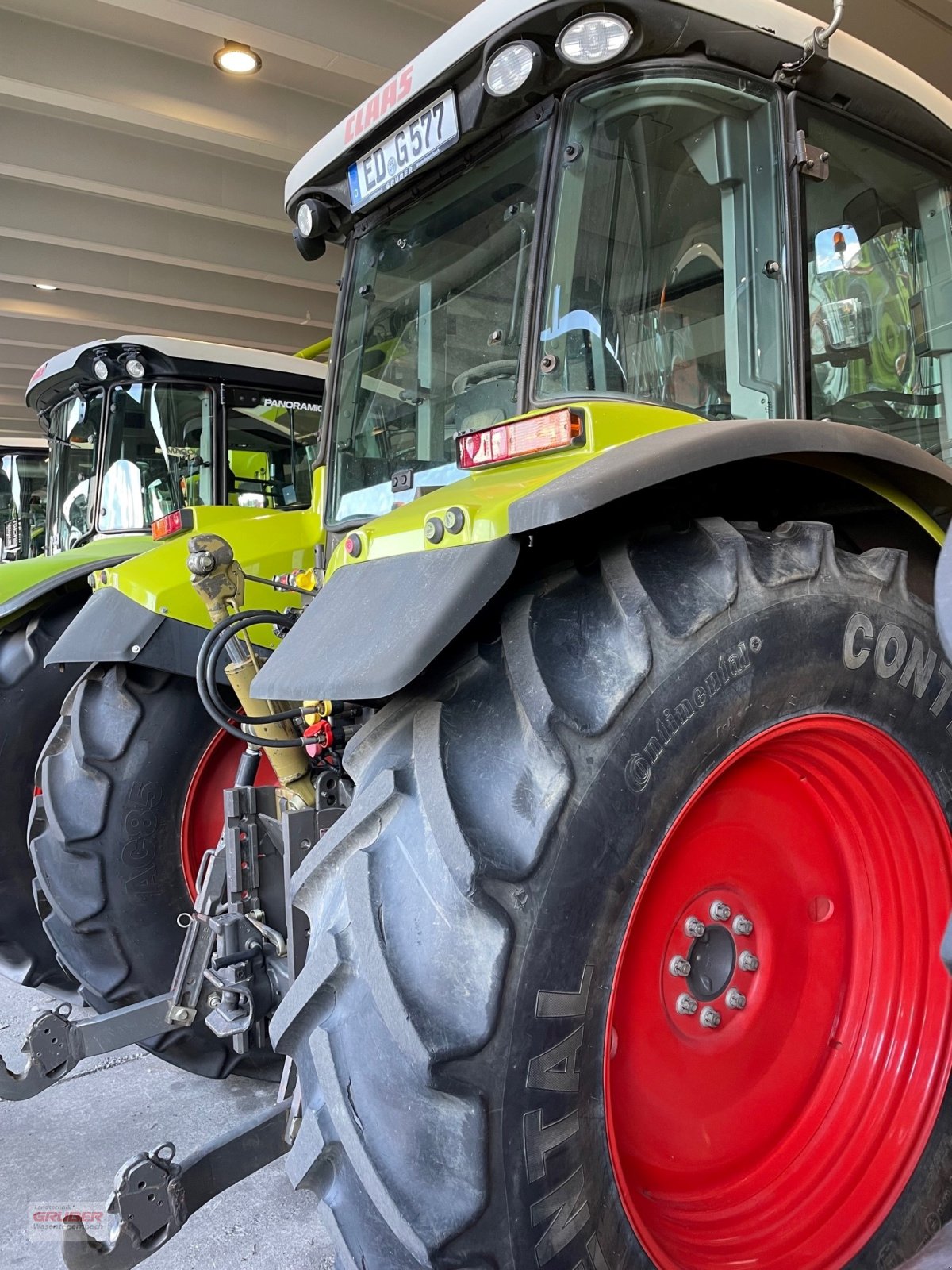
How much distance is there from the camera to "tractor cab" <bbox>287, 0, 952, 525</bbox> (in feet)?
5.80

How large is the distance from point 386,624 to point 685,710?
17.3 inches

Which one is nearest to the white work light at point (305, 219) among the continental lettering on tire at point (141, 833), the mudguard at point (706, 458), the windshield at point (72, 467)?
the mudguard at point (706, 458)

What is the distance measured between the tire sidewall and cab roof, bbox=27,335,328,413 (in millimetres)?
4006

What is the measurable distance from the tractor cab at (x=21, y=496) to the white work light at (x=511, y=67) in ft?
22.9

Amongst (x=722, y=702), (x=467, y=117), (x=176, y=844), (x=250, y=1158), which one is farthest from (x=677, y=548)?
(x=176, y=844)

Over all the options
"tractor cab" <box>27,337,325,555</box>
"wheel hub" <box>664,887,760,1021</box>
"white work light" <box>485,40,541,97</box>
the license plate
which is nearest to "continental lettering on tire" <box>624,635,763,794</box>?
"wheel hub" <box>664,887,760,1021</box>

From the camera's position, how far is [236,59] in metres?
5.27

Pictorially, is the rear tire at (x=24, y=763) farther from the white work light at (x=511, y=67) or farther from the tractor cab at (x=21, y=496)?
the tractor cab at (x=21, y=496)

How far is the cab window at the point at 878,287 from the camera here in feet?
6.57

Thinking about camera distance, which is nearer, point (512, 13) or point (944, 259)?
point (512, 13)

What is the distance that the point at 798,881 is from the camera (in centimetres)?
180

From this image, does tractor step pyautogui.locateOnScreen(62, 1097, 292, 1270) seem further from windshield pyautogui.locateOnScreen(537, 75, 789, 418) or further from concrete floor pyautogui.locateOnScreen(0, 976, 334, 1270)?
windshield pyautogui.locateOnScreen(537, 75, 789, 418)

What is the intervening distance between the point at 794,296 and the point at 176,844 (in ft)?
7.30

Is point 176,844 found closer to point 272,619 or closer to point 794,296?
point 272,619
